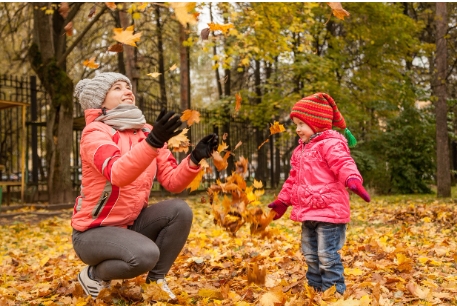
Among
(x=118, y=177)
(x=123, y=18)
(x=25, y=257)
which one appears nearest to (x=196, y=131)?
(x=123, y=18)

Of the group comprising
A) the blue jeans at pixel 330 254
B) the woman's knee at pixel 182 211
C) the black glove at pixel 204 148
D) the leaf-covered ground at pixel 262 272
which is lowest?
the leaf-covered ground at pixel 262 272

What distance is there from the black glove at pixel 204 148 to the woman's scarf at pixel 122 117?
14.7 inches

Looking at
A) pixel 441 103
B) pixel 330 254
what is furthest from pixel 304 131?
pixel 441 103

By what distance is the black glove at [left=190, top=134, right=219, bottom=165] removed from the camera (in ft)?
10.0

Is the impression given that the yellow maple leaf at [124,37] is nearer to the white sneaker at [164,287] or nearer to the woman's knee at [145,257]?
the woman's knee at [145,257]

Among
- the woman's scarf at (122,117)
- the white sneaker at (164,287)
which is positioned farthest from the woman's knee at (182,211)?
the woman's scarf at (122,117)

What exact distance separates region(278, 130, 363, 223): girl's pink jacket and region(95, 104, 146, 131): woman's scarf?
1094 millimetres

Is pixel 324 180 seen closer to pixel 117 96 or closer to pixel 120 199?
pixel 120 199

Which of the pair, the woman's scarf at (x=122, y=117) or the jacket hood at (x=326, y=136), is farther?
the jacket hood at (x=326, y=136)

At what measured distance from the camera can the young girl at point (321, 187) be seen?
314 centimetres

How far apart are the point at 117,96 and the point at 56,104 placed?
8.92 metres

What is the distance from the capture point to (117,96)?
3143 millimetres

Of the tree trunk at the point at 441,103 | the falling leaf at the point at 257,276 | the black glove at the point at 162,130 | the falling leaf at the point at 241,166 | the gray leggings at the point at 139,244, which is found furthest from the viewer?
the tree trunk at the point at 441,103

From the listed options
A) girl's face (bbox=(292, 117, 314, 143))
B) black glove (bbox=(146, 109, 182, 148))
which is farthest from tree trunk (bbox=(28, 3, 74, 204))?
black glove (bbox=(146, 109, 182, 148))
